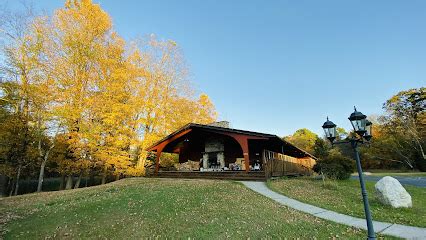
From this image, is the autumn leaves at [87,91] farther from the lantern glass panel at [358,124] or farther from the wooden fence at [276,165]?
the lantern glass panel at [358,124]

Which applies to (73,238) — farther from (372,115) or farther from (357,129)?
(372,115)

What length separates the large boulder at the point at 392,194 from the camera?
9.43 meters

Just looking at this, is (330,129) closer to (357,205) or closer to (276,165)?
(357,205)

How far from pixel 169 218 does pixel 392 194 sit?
30.3 feet

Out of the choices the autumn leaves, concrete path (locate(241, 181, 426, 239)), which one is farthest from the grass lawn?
the autumn leaves

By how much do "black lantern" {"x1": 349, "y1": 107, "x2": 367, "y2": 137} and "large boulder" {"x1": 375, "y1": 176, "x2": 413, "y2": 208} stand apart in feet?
20.4

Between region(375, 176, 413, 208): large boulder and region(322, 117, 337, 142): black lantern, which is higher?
region(322, 117, 337, 142): black lantern

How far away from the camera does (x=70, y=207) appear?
1041 cm

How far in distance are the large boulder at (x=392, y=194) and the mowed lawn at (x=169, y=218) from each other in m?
4.50

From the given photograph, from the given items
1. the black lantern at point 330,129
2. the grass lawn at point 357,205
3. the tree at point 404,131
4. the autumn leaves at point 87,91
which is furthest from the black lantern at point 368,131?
the tree at point 404,131

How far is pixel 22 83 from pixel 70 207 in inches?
413

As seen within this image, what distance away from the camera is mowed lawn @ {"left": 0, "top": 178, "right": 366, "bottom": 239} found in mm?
6605

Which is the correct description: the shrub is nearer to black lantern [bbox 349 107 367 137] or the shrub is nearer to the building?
the building

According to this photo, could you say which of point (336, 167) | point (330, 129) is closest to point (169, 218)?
point (330, 129)
